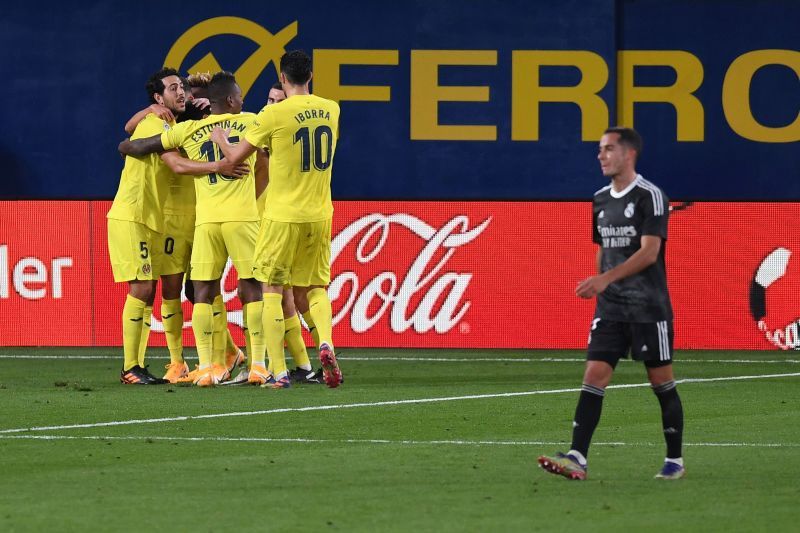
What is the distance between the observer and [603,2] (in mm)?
22438

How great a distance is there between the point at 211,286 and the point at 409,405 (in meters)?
2.20

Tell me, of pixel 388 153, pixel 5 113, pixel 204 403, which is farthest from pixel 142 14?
pixel 204 403

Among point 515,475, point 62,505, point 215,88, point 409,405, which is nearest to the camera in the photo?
point 62,505

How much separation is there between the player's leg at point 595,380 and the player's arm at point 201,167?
482 cm

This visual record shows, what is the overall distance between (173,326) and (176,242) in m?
0.64

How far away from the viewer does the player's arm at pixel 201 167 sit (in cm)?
1245

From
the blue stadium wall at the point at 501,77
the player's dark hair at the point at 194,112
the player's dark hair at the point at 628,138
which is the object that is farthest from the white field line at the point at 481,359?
the player's dark hair at the point at 628,138

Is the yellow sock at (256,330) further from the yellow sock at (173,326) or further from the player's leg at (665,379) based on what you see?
the player's leg at (665,379)

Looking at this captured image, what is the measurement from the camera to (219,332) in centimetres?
1338

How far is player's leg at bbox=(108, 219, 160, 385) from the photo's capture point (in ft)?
43.5

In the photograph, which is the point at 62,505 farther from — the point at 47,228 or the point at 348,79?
the point at 348,79

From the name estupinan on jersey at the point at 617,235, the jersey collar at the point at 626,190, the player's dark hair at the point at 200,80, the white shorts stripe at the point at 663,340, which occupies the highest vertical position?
the player's dark hair at the point at 200,80

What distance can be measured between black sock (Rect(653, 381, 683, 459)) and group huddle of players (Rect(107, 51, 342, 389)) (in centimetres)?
419

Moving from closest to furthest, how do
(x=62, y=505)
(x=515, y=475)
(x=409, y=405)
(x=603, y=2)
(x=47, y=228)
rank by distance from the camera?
(x=62, y=505) → (x=515, y=475) → (x=409, y=405) → (x=47, y=228) → (x=603, y=2)
